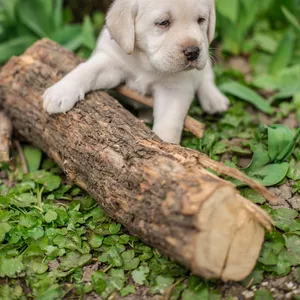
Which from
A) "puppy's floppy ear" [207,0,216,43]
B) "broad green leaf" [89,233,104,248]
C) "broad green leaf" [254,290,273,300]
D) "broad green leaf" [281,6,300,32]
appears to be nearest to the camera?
"broad green leaf" [254,290,273,300]

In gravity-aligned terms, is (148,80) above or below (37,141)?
above

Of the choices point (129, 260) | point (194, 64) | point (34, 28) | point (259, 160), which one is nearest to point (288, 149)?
point (259, 160)

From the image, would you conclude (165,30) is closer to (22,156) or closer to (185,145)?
(185,145)

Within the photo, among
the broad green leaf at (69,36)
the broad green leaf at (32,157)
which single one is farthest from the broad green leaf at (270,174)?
the broad green leaf at (69,36)

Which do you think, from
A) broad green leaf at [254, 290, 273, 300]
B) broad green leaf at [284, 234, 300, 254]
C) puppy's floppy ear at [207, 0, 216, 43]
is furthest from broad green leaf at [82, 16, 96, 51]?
broad green leaf at [254, 290, 273, 300]

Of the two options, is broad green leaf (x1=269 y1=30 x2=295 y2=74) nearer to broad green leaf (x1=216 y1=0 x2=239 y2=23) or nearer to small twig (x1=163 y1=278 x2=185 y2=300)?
broad green leaf (x1=216 y1=0 x2=239 y2=23)

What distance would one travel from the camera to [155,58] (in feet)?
9.71

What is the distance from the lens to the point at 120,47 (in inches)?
126

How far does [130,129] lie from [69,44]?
187cm

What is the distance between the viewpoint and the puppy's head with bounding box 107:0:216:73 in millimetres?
2844

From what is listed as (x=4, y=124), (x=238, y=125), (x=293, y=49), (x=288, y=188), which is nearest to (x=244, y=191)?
(x=288, y=188)

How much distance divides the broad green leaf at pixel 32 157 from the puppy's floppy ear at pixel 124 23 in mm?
956

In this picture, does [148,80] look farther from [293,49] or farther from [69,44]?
[293,49]

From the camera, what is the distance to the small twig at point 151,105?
3.29 meters
